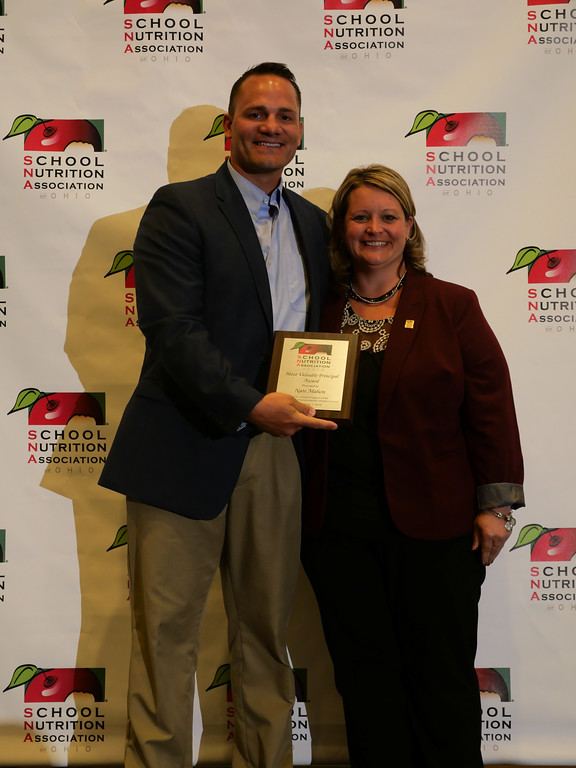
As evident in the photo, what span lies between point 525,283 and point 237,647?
55.5 inches

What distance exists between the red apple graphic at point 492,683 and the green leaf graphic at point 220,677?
83 cm

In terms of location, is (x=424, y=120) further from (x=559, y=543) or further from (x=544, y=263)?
(x=559, y=543)

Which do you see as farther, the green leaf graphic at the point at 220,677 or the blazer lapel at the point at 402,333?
the green leaf graphic at the point at 220,677

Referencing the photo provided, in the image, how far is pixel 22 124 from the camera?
234cm

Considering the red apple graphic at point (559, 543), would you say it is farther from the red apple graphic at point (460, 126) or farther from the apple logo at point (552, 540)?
the red apple graphic at point (460, 126)

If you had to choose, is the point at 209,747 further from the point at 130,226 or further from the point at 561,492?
the point at 130,226

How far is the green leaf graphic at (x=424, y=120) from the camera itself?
2318mm

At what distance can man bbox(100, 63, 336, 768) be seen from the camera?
1713 millimetres

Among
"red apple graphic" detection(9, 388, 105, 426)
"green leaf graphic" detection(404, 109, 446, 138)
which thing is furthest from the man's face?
"red apple graphic" detection(9, 388, 105, 426)

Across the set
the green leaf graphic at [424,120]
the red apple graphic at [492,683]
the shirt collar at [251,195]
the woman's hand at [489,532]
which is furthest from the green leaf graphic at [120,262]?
the red apple graphic at [492,683]

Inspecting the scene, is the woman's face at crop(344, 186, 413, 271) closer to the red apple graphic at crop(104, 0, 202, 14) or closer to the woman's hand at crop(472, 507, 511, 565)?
the woman's hand at crop(472, 507, 511, 565)

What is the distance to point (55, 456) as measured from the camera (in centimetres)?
239

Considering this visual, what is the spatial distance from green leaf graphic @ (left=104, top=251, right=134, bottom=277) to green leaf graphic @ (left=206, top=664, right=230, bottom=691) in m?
1.35

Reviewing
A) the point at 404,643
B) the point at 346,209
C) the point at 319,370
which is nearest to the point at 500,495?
the point at 404,643
